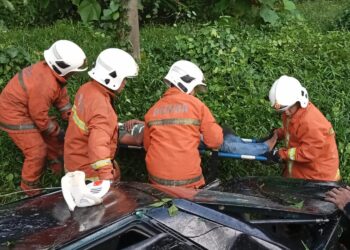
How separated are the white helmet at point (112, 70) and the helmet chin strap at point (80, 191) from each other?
1.67 m

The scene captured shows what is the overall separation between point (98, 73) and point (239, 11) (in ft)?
12.7

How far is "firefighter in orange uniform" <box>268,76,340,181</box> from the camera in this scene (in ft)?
15.6

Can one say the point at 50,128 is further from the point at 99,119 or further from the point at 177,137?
the point at 177,137

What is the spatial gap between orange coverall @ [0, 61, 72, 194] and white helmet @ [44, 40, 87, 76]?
88 millimetres

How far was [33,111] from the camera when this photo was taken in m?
5.27

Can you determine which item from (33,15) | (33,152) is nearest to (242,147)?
(33,152)

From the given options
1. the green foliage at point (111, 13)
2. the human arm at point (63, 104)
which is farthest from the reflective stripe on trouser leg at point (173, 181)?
the green foliage at point (111, 13)

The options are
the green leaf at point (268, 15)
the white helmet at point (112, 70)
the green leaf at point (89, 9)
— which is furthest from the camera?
the green leaf at point (268, 15)

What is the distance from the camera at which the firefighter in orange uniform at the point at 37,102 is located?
521cm

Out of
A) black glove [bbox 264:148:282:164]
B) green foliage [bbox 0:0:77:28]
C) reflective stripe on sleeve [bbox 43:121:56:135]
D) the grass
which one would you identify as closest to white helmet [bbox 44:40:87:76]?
reflective stripe on sleeve [bbox 43:121:56:135]

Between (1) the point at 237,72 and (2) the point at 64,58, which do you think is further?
(1) the point at 237,72

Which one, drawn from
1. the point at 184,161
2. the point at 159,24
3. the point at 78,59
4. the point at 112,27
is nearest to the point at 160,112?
the point at 184,161

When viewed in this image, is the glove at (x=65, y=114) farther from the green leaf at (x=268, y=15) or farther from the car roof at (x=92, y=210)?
the green leaf at (x=268, y=15)

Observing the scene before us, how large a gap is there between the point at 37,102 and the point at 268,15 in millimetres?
4229
